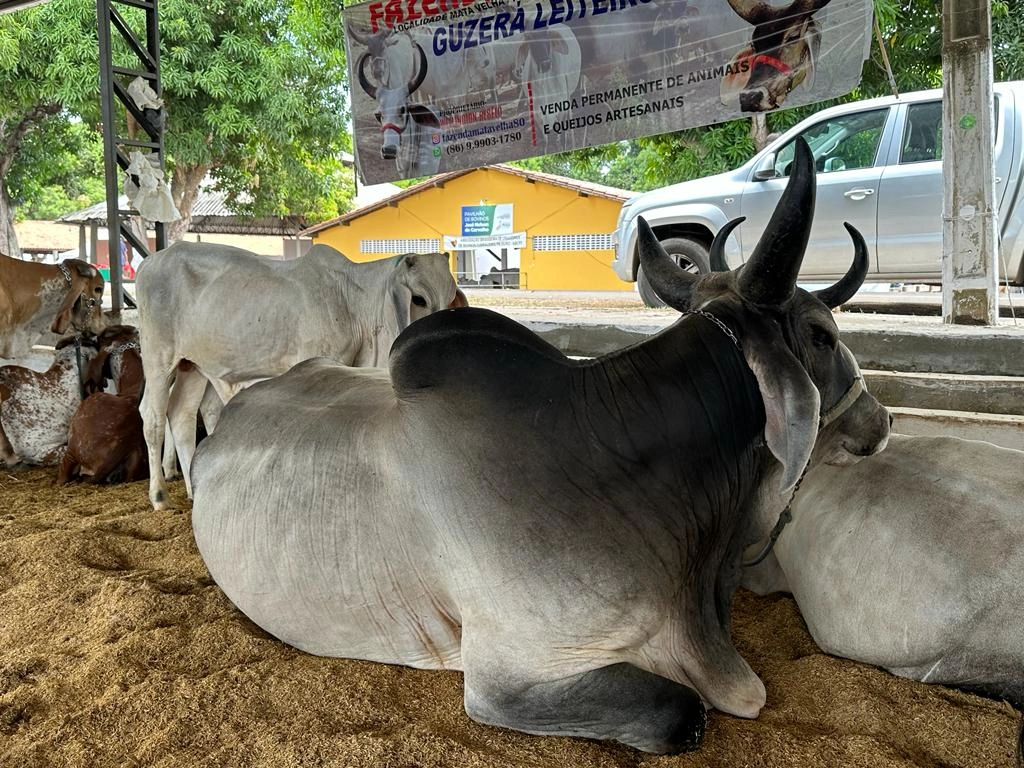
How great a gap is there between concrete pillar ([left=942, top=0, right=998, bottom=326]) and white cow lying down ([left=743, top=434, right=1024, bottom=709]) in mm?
2451

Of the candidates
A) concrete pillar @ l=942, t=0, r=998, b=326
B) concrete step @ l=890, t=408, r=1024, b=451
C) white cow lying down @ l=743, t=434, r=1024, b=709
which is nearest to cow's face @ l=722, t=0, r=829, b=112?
concrete pillar @ l=942, t=0, r=998, b=326

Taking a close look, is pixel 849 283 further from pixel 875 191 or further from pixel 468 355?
pixel 875 191

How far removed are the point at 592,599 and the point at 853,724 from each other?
0.71 meters

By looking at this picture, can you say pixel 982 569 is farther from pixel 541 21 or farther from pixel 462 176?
pixel 462 176

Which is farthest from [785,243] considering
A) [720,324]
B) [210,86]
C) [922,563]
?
[210,86]

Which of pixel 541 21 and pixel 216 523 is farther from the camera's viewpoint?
pixel 541 21

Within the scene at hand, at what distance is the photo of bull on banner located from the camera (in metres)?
4.29

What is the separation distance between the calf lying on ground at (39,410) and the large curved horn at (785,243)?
4.42m

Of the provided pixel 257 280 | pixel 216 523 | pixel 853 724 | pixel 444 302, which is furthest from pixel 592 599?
pixel 257 280

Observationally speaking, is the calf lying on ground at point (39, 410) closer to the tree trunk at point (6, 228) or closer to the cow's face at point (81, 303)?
the cow's face at point (81, 303)

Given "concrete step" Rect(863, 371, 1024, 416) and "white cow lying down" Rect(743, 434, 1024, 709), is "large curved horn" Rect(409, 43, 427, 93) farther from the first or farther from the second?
"white cow lying down" Rect(743, 434, 1024, 709)

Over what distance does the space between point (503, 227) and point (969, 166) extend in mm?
15457

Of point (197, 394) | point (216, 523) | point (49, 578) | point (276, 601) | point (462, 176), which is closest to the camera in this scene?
point (276, 601)

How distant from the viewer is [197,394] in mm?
4309
